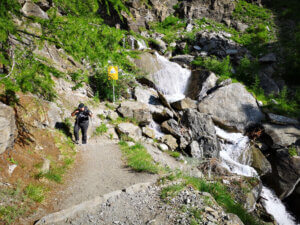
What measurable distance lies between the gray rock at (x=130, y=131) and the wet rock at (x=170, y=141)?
1461 mm

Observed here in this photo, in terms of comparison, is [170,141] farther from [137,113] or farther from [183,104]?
[183,104]

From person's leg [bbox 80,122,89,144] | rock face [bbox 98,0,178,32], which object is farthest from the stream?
rock face [bbox 98,0,178,32]

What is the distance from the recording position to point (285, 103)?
640 inches

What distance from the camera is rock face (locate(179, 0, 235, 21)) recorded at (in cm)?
3177

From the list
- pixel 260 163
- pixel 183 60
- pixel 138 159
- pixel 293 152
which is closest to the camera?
pixel 138 159

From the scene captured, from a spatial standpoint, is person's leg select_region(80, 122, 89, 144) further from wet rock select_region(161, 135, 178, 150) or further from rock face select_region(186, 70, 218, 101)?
rock face select_region(186, 70, 218, 101)

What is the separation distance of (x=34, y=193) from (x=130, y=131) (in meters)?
5.85

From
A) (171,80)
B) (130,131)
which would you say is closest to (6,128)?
(130,131)

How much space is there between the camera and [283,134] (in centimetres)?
1162

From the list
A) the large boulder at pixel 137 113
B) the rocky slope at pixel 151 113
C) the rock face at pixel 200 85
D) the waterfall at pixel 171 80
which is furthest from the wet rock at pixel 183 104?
the large boulder at pixel 137 113

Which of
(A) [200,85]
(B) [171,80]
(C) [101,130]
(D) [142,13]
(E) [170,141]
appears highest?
(D) [142,13]

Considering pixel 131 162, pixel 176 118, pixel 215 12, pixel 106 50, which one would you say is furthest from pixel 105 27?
pixel 215 12

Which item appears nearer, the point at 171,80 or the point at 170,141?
the point at 170,141

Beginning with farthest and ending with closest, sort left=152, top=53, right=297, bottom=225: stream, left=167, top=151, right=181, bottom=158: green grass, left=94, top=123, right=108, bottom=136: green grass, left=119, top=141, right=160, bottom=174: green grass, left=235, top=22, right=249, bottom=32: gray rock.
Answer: left=235, top=22, right=249, bottom=32: gray rock < left=94, top=123, right=108, bottom=136: green grass < left=152, top=53, right=297, bottom=225: stream < left=167, top=151, right=181, bottom=158: green grass < left=119, top=141, right=160, bottom=174: green grass
